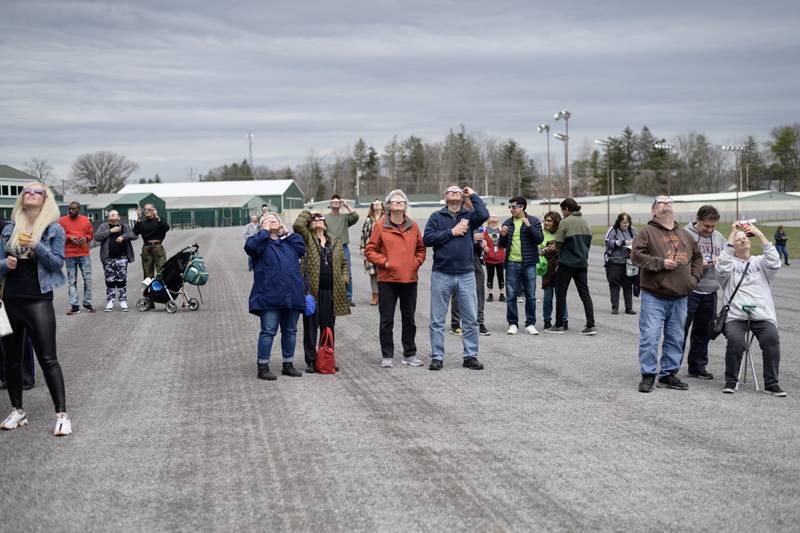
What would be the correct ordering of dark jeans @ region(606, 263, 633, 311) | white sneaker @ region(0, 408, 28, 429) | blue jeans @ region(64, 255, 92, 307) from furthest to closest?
blue jeans @ region(64, 255, 92, 307) → dark jeans @ region(606, 263, 633, 311) → white sneaker @ region(0, 408, 28, 429)

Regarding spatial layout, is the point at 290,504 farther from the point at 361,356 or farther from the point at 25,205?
the point at 361,356

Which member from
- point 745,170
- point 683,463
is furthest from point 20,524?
point 745,170

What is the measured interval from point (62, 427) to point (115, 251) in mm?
9781

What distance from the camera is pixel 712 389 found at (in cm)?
890

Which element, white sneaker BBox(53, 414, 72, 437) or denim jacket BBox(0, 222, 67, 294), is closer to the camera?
white sneaker BBox(53, 414, 72, 437)

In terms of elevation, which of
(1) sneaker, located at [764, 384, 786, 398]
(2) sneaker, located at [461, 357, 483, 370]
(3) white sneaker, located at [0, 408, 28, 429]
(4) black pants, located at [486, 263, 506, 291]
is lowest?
(1) sneaker, located at [764, 384, 786, 398]

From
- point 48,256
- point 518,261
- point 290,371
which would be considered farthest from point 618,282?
point 48,256

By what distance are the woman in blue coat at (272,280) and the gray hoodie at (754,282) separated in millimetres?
4558

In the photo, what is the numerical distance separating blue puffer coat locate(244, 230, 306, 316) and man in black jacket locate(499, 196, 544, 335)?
4.08 meters

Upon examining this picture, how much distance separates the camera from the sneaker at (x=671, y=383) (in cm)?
889

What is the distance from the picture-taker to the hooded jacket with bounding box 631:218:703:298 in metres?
8.82

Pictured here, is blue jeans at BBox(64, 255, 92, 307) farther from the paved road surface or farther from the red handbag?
the red handbag

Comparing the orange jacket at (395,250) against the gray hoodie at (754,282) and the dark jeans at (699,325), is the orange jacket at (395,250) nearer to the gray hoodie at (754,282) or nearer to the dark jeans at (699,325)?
the dark jeans at (699,325)

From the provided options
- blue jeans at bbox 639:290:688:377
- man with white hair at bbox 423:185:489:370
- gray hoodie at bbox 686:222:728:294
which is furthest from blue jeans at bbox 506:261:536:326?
blue jeans at bbox 639:290:688:377
